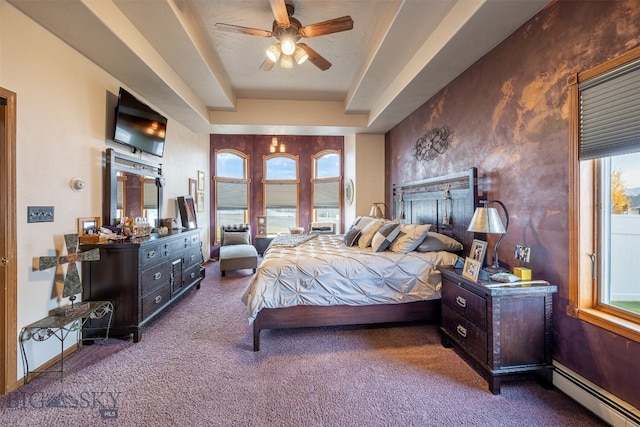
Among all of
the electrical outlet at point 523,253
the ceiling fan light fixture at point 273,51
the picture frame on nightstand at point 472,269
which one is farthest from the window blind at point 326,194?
the electrical outlet at point 523,253

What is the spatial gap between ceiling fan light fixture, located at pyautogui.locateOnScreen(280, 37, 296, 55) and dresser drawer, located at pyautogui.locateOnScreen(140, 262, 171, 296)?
262 centimetres

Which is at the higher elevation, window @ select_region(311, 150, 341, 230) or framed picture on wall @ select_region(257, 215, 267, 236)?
window @ select_region(311, 150, 341, 230)

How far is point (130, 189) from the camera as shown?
323cm

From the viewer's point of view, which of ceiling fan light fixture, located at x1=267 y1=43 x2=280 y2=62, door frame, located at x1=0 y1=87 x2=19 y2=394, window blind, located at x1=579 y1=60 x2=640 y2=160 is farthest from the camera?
ceiling fan light fixture, located at x1=267 y1=43 x2=280 y2=62

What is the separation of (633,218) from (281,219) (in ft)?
20.1

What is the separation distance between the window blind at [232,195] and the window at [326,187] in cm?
180

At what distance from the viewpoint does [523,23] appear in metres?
2.08

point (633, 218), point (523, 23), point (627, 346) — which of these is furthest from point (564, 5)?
point (627, 346)

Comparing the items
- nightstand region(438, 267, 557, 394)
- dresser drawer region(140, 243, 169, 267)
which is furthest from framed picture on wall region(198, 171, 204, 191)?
nightstand region(438, 267, 557, 394)

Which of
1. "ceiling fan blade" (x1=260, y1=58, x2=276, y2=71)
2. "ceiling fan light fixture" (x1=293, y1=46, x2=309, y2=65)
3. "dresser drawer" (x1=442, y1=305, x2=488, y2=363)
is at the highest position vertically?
"ceiling fan blade" (x1=260, y1=58, x2=276, y2=71)

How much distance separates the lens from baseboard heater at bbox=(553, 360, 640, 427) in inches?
58.5

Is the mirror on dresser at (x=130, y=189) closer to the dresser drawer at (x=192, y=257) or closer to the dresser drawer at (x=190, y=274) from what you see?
the dresser drawer at (x=192, y=257)

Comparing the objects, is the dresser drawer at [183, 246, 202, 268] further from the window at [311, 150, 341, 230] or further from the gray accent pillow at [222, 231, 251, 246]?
the window at [311, 150, 341, 230]

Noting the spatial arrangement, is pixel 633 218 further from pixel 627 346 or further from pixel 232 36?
pixel 232 36
